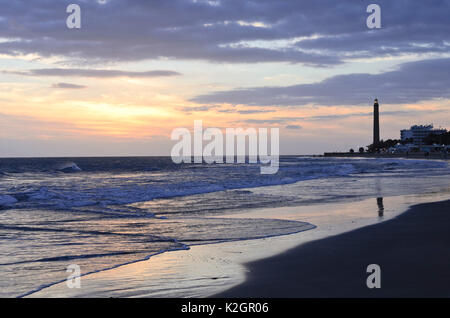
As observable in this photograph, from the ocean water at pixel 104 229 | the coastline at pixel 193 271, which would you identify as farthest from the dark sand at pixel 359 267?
the ocean water at pixel 104 229

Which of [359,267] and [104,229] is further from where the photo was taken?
[104,229]

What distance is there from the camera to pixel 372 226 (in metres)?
11.7

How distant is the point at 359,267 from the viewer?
7355 millimetres

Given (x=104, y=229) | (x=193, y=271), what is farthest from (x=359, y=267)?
(x=104, y=229)

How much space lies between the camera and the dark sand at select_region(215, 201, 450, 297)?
612 cm

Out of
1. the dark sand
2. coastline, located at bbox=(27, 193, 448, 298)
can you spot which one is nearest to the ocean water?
coastline, located at bbox=(27, 193, 448, 298)

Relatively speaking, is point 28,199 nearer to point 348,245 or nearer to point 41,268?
point 41,268

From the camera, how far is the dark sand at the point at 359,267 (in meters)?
6.12

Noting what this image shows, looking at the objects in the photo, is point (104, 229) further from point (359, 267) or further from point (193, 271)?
point (359, 267)

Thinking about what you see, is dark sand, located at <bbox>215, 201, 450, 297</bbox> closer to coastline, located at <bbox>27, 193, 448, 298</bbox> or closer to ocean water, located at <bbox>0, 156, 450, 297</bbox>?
coastline, located at <bbox>27, 193, 448, 298</bbox>

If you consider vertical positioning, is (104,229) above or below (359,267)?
below
